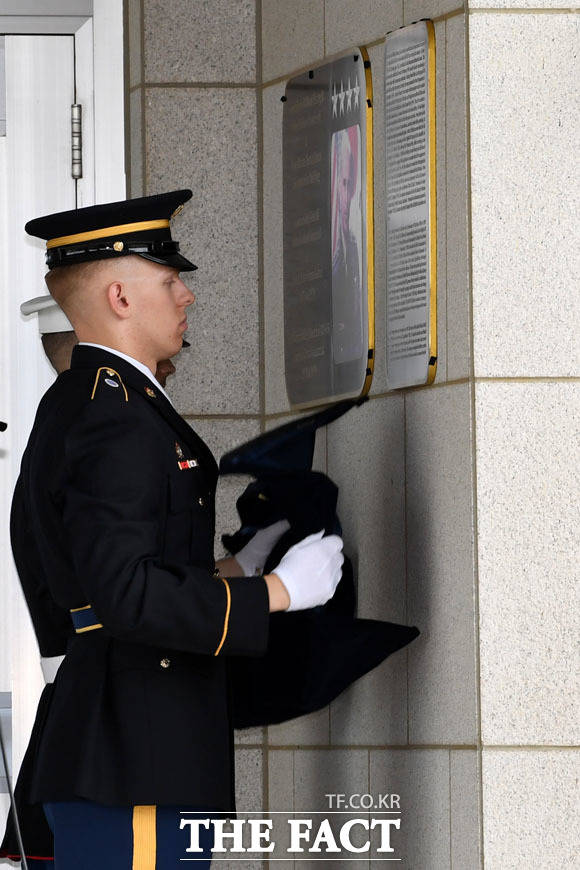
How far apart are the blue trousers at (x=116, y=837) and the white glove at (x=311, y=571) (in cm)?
43

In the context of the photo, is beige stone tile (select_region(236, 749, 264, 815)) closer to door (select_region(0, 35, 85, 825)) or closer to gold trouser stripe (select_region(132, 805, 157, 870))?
door (select_region(0, 35, 85, 825))

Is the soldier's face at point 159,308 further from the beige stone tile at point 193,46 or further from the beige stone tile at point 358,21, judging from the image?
the beige stone tile at point 193,46

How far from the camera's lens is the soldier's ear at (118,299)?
282 centimetres

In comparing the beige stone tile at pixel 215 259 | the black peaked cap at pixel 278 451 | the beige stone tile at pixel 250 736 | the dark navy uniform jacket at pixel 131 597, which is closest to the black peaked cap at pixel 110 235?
the dark navy uniform jacket at pixel 131 597

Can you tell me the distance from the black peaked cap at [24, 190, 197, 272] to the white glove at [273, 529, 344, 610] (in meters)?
0.60

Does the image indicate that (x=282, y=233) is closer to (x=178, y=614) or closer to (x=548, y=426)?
(x=548, y=426)

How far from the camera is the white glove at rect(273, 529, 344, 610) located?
2711 millimetres

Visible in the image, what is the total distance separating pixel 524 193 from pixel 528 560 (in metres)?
0.69

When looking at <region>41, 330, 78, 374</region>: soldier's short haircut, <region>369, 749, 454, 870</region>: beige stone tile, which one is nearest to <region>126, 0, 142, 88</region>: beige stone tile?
→ <region>41, 330, 78, 374</region>: soldier's short haircut

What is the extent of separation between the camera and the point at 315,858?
3521 mm

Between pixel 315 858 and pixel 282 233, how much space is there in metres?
1.52

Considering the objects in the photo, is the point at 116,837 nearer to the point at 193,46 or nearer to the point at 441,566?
the point at 441,566

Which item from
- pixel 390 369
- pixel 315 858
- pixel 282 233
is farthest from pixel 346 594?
pixel 282 233

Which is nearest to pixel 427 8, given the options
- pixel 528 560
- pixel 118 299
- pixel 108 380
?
pixel 118 299
